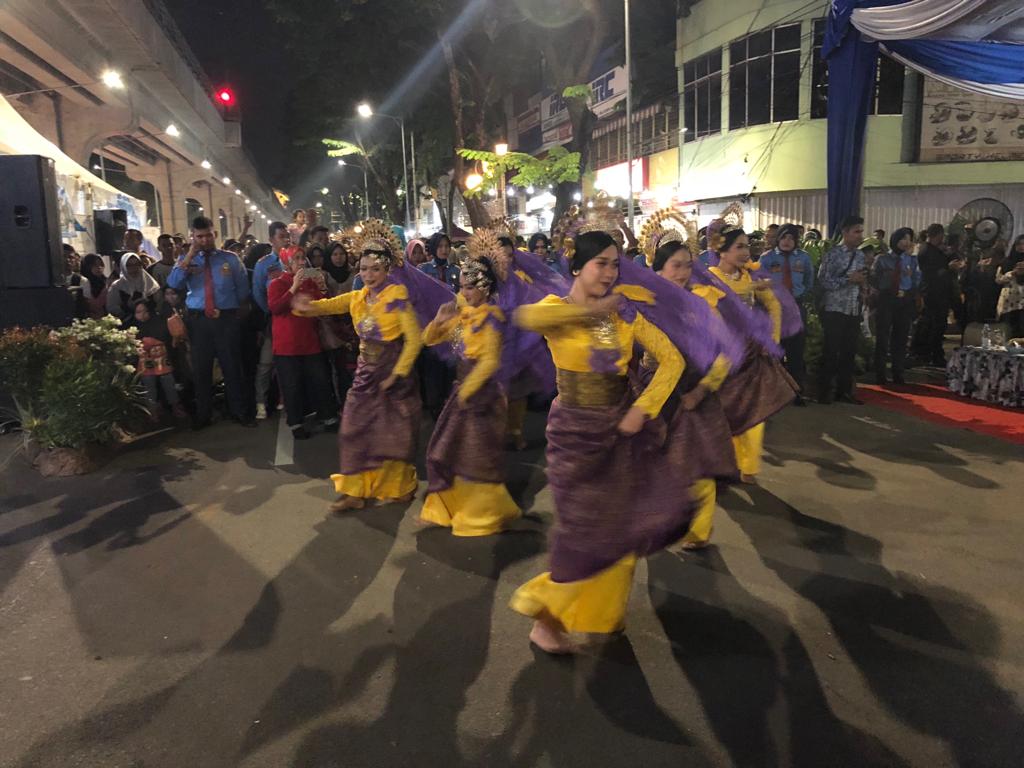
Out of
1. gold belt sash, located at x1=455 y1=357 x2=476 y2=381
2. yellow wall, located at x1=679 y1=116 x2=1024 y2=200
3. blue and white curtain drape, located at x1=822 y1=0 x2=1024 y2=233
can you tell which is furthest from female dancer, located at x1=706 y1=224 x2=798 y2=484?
yellow wall, located at x1=679 y1=116 x2=1024 y2=200

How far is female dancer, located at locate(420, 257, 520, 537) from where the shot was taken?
4.54m

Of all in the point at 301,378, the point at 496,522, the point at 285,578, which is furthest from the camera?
the point at 301,378

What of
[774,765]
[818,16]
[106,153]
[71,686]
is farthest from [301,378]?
[106,153]

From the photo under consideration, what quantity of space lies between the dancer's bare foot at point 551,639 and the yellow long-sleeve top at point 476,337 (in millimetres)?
1610

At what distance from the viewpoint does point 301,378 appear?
7277mm

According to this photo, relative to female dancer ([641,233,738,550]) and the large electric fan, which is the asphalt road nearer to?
female dancer ([641,233,738,550])

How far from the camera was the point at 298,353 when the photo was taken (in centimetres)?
705

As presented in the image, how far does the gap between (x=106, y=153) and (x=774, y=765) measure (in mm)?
25621

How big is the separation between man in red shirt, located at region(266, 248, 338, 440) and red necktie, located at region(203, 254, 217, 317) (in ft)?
1.71

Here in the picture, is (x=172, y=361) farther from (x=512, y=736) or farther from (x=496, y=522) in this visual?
(x=512, y=736)

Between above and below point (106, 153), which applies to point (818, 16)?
above

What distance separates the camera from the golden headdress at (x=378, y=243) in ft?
15.9

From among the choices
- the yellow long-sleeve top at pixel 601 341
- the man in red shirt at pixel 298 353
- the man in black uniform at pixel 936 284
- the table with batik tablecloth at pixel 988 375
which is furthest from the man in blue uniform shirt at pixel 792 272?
the yellow long-sleeve top at pixel 601 341

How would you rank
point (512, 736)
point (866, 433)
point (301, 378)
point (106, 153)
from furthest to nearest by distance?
point (106, 153) < point (301, 378) < point (866, 433) < point (512, 736)
